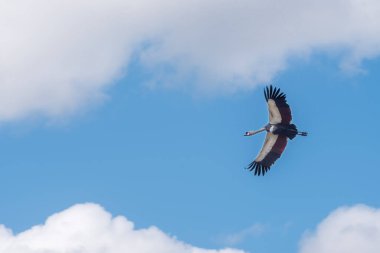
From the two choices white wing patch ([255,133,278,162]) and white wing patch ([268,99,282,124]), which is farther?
white wing patch ([255,133,278,162])

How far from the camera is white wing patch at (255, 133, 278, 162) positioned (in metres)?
145

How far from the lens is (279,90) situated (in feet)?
465

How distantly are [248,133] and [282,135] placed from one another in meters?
8.08

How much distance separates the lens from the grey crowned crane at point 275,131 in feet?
465

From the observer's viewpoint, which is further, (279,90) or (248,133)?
(248,133)

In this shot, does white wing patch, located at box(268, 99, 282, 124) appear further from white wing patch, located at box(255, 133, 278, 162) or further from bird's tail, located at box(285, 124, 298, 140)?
white wing patch, located at box(255, 133, 278, 162)

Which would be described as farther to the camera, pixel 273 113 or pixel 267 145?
pixel 267 145

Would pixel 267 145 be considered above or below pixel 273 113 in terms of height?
below

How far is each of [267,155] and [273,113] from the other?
231 inches

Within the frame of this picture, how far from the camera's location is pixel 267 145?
146000 mm

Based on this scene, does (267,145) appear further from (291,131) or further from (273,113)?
(273,113)

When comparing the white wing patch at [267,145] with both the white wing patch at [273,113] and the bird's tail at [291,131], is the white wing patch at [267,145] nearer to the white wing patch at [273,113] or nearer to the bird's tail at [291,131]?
the bird's tail at [291,131]

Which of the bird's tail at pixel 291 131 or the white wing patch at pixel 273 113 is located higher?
the white wing patch at pixel 273 113

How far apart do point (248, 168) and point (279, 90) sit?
32.4 ft
